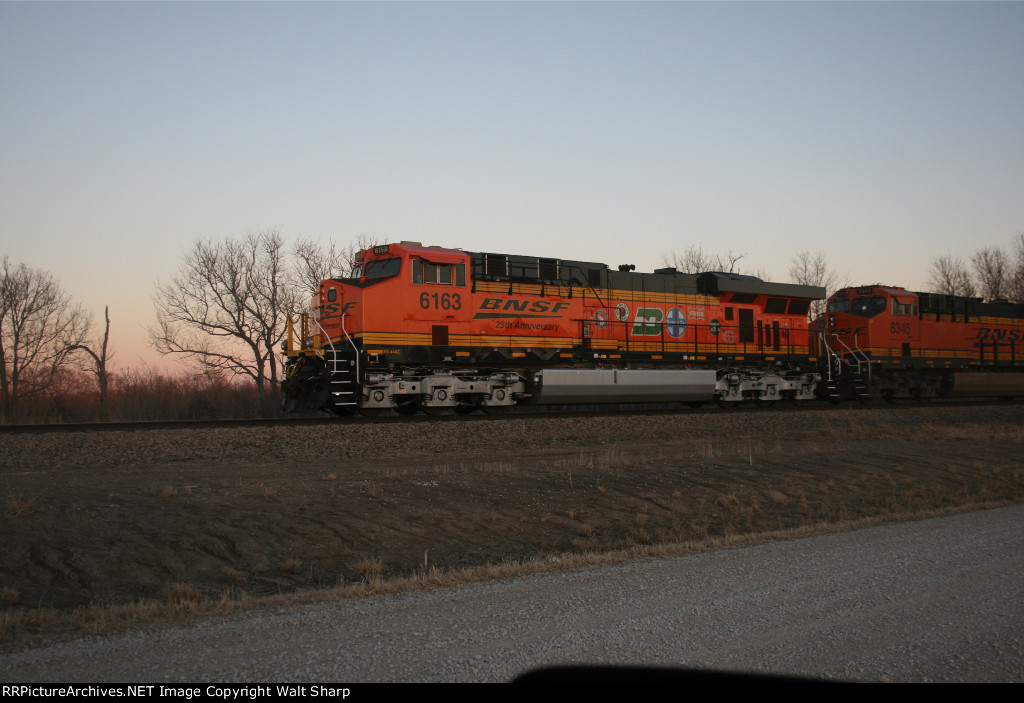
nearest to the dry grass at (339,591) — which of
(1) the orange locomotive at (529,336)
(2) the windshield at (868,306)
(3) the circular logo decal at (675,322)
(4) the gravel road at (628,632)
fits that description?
(4) the gravel road at (628,632)

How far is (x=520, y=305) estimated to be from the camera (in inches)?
818

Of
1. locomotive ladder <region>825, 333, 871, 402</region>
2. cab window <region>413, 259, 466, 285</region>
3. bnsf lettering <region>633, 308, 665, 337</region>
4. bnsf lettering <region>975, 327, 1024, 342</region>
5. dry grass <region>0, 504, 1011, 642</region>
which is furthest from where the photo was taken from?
bnsf lettering <region>975, 327, 1024, 342</region>

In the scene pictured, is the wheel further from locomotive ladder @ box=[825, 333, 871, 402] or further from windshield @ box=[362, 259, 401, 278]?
locomotive ladder @ box=[825, 333, 871, 402]

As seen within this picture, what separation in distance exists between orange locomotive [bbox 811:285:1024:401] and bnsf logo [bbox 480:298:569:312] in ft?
37.4

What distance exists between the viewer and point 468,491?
10.6m

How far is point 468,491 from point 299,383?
9.29 meters

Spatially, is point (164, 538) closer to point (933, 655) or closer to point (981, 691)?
point (933, 655)

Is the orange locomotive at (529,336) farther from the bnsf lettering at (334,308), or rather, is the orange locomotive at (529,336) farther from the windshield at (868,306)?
the windshield at (868,306)

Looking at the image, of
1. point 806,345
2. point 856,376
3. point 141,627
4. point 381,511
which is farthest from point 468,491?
point 856,376

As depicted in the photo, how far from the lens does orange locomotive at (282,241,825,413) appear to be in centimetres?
1858

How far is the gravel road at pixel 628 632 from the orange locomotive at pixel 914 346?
74.4 feet

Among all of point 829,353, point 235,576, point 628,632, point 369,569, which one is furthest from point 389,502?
point 829,353

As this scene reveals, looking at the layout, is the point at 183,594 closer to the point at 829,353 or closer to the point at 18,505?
the point at 18,505

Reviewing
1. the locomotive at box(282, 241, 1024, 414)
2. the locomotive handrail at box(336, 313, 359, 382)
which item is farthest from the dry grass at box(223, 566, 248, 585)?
the locomotive handrail at box(336, 313, 359, 382)
